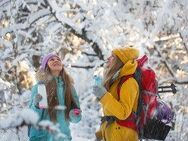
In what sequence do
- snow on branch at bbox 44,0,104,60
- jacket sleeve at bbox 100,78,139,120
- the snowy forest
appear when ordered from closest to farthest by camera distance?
jacket sleeve at bbox 100,78,139,120
the snowy forest
snow on branch at bbox 44,0,104,60

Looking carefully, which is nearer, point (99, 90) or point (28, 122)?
point (28, 122)

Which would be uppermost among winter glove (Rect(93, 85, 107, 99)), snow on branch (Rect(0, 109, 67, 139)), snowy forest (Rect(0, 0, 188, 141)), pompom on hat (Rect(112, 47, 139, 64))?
snowy forest (Rect(0, 0, 188, 141))

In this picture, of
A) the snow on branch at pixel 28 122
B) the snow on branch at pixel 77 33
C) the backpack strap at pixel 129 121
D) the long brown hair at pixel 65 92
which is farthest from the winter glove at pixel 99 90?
the snow on branch at pixel 77 33

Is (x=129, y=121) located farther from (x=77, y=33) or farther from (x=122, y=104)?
(x=77, y=33)

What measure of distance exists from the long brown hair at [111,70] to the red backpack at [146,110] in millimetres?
122

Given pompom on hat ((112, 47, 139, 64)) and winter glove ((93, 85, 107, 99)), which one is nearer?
winter glove ((93, 85, 107, 99))

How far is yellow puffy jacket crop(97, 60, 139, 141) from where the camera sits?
354 centimetres

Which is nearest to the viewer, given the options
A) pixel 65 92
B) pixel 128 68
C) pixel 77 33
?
pixel 128 68

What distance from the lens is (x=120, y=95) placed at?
142 inches

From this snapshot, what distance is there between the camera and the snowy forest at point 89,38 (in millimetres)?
8141

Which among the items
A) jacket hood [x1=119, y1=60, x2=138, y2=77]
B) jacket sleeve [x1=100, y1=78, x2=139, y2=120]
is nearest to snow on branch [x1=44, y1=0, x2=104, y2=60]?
jacket hood [x1=119, y1=60, x2=138, y2=77]

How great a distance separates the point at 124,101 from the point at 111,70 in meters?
0.36

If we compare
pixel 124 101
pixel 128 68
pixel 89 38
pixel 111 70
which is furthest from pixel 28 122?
pixel 89 38

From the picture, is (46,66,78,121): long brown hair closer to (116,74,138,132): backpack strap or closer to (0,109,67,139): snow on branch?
(116,74,138,132): backpack strap
